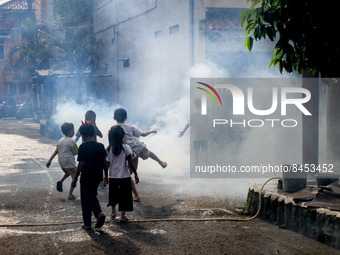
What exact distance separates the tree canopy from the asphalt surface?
2136 mm

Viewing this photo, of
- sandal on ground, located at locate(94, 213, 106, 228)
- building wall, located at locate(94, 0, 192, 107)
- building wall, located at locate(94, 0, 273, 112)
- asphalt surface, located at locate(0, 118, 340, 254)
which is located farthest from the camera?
building wall, located at locate(94, 0, 192, 107)

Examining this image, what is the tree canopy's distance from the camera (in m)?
4.10

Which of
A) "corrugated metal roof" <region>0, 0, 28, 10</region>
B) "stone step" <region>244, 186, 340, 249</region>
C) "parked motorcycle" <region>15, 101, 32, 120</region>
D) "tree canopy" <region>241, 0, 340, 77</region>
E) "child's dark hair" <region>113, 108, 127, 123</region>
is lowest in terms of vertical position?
"stone step" <region>244, 186, 340, 249</region>

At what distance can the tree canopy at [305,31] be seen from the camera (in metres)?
4.10

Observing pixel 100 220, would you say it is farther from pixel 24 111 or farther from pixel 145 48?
pixel 24 111

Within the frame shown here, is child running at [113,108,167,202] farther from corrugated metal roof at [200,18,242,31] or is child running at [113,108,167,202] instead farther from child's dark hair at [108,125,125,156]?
corrugated metal roof at [200,18,242,31]

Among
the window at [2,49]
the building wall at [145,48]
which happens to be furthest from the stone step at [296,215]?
the window at [2,49]

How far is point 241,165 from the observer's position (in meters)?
11.3

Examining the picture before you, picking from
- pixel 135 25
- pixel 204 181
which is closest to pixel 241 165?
pixel 204 181

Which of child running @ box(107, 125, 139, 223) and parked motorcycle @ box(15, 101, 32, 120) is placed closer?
child running @ box(107, 125, 139, 223)

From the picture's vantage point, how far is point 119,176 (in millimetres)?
6301

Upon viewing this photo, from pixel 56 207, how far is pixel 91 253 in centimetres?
243

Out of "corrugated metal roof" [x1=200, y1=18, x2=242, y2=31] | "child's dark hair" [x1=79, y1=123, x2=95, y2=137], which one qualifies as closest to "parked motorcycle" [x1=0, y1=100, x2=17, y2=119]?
"corrugated metal roof" [x1=200, y1=18, x2=242, y2=31]

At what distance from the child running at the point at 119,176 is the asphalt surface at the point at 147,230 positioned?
1.00 ft
